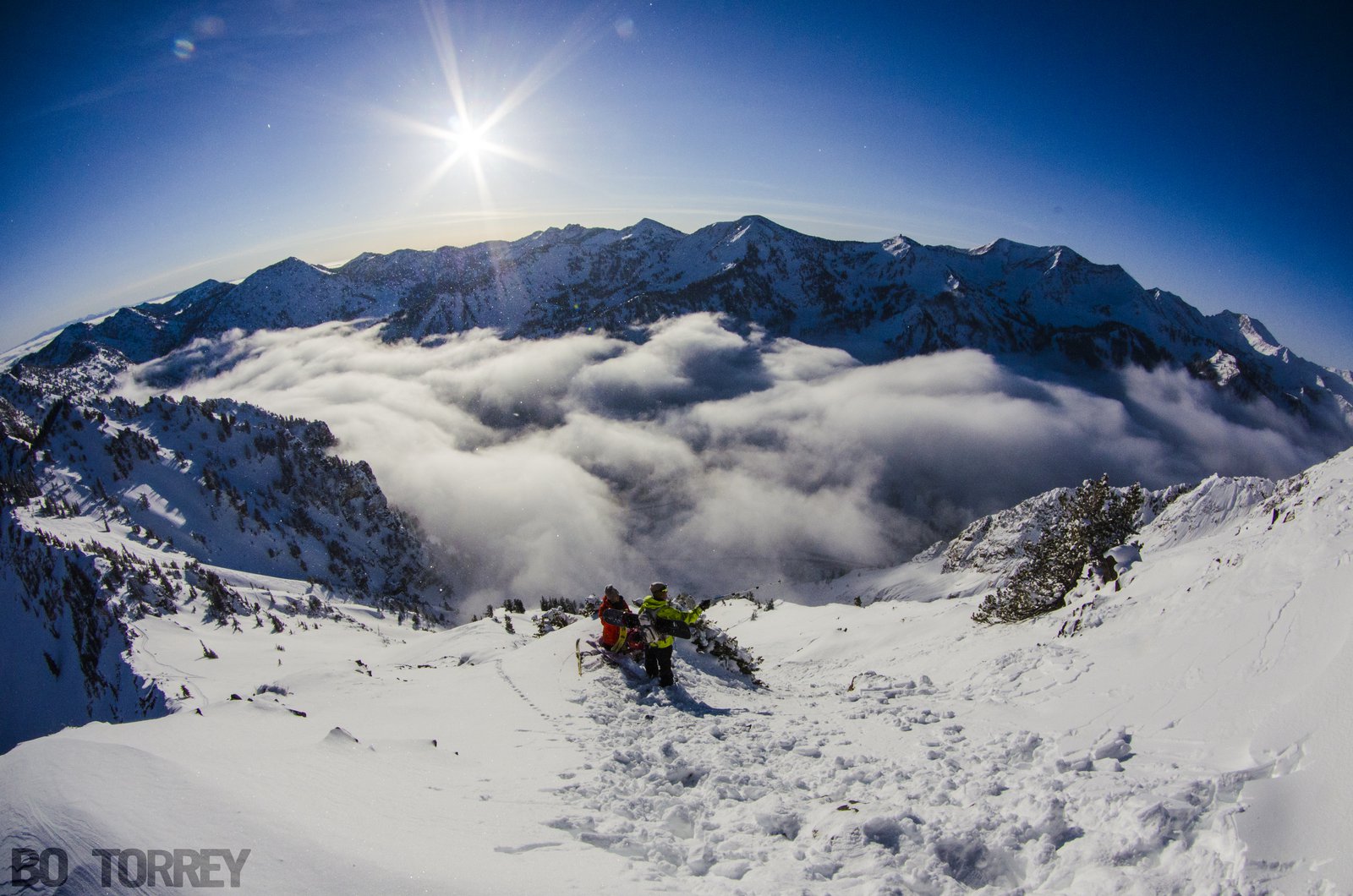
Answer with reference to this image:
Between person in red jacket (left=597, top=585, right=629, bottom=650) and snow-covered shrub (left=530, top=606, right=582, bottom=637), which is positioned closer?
person in red jacket (left=597, top=585, right=629, bottom=650)

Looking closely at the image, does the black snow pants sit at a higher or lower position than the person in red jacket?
lower

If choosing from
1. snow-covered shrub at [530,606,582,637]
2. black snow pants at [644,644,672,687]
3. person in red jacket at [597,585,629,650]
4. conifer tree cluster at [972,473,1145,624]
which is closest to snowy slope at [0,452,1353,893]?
black snow pants at [644,644,672,687]

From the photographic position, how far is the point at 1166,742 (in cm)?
652

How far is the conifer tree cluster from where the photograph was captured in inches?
781

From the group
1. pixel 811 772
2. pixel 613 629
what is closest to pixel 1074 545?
pixel 613 629

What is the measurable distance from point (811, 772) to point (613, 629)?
664 centimetres

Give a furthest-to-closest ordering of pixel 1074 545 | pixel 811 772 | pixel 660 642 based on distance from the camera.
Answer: pixel 1074 545 → pixel 660 642 → pixel 811 772

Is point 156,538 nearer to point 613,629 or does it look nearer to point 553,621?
point 553,621

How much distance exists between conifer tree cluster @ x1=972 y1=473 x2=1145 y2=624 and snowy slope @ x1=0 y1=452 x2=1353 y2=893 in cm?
723

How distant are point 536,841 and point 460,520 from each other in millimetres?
191461

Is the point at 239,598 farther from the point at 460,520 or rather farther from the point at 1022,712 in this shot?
the point at 460,520

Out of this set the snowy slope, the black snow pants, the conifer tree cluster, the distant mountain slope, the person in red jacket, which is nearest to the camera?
the snowy slope

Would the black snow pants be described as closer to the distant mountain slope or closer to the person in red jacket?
the person in red jacket

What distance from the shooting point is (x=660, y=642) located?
11.7 m
